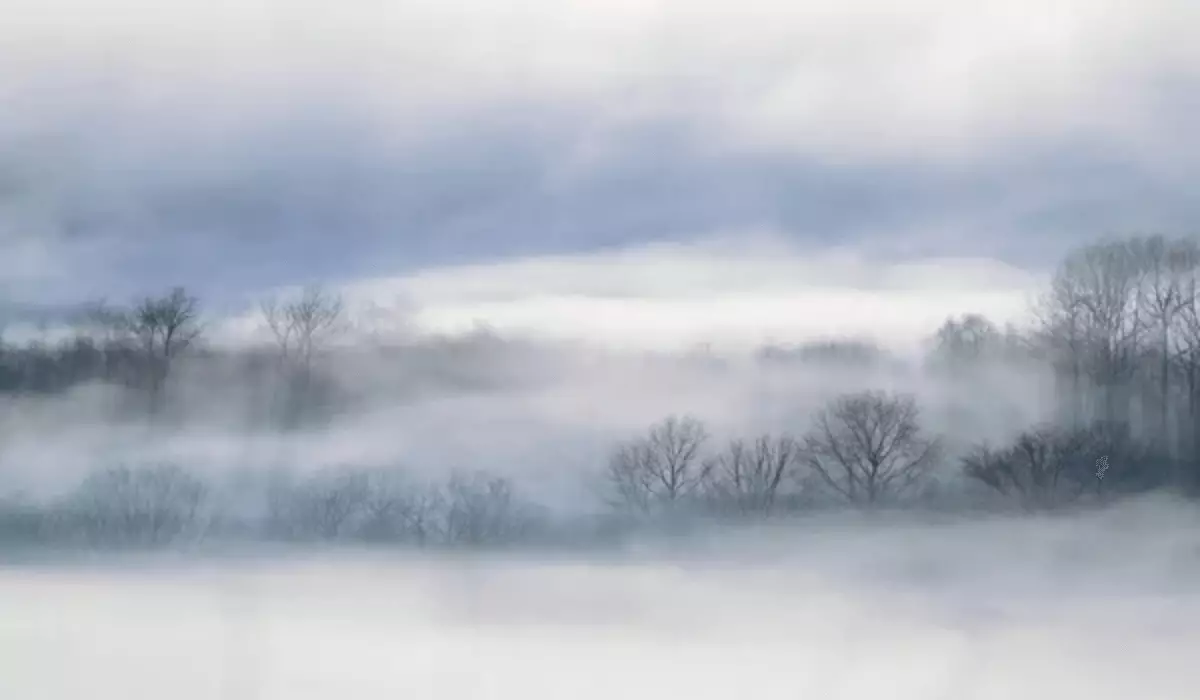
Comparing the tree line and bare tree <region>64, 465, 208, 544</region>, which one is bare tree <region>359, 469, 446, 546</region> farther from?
bare tree <region>64, 465, 208, 544</region>

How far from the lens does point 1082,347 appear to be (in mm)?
2152

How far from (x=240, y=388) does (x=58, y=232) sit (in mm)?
470

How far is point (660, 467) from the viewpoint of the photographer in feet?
7.13

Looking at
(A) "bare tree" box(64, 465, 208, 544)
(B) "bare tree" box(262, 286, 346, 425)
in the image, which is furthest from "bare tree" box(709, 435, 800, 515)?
(A) "bare tree" box(64, 465, 208, 544)

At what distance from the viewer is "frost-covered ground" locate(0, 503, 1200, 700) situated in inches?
81.8

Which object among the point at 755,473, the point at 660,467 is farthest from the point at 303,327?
the point at 755,473

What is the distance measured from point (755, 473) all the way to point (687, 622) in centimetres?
30

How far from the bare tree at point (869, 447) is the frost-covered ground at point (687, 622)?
7 cm

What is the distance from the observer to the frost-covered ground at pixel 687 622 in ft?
6.82

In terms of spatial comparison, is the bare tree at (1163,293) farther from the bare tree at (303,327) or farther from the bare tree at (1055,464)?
the bare tree at (303,327)

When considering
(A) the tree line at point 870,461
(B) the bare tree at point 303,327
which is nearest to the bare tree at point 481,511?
(A) the tree line at point 870,461

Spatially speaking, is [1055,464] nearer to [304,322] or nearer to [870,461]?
[870,461]

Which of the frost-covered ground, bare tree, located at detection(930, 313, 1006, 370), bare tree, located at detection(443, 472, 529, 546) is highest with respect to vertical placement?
bare tree, located at detection(930, 313, 1006, 370)

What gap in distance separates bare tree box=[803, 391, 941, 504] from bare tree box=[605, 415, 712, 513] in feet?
0.67
